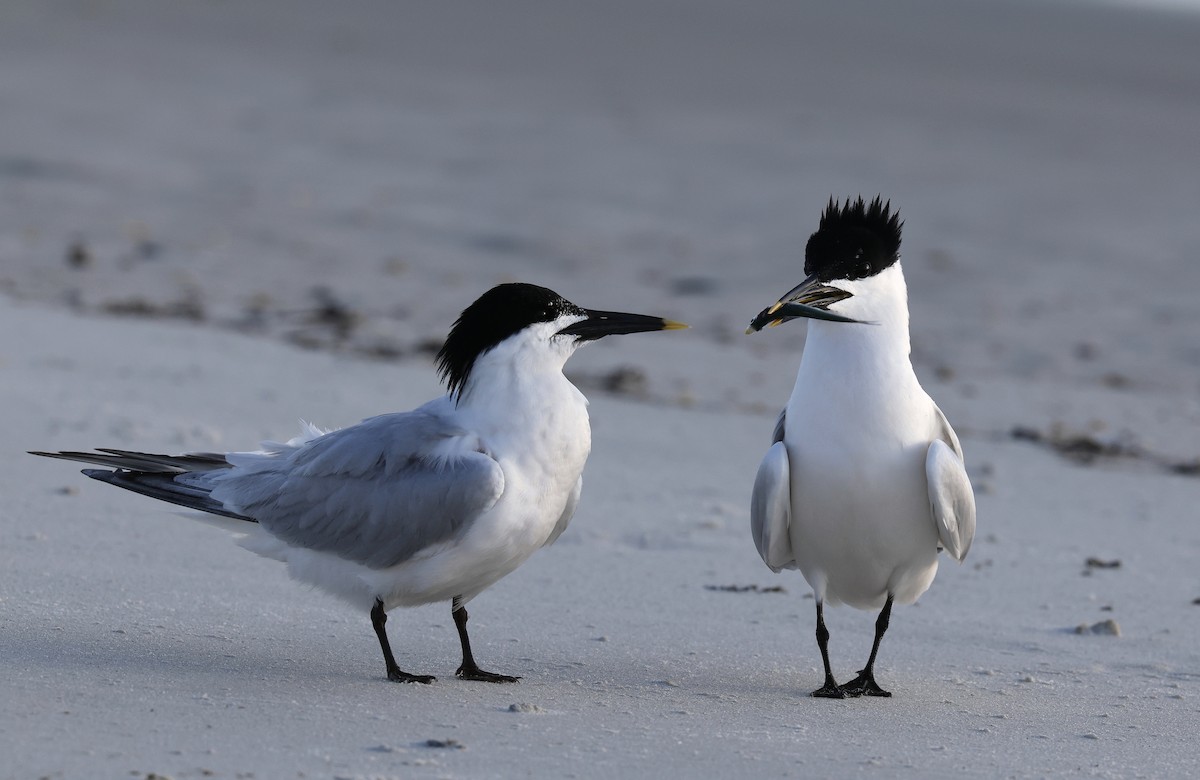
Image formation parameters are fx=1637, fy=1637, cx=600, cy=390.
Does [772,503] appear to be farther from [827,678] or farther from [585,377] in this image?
[585,377]

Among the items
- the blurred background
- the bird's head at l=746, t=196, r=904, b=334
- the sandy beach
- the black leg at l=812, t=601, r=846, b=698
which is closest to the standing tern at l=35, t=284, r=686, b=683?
the sandy beach

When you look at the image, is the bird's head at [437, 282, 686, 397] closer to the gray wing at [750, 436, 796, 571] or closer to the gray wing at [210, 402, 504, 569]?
the gray wing at [210, 402, 504, 569]

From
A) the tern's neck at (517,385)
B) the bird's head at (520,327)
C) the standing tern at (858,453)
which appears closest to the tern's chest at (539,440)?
the tern's neck at (517,385)

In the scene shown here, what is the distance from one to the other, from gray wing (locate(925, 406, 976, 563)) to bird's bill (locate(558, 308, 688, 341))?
71 centimetres

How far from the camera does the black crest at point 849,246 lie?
161 inches

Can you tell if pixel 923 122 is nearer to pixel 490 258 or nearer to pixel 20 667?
pixel 490 258

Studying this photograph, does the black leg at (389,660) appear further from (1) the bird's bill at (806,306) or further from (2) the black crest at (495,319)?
(1) the bird's bill at (806,306)

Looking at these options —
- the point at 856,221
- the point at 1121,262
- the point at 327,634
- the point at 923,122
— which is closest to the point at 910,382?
the point at 856,221

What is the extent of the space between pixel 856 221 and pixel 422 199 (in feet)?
30.0

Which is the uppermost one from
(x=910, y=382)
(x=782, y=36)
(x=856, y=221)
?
(x=782, y=36)

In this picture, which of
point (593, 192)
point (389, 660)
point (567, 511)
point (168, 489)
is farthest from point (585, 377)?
point (593, 192)

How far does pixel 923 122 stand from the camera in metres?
18.8

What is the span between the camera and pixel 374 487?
157 inches

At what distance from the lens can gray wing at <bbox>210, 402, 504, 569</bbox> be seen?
12.6ft
